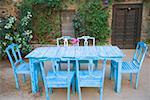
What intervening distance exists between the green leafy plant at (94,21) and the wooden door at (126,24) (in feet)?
1.99

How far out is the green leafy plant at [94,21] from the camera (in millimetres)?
5246

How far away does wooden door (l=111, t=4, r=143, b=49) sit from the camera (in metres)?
5.80

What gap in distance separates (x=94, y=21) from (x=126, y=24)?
1.33m

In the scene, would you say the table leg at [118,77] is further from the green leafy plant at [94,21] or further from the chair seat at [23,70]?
the green leafy plant at [94,21]

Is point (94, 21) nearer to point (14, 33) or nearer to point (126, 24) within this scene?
point (126, 24)

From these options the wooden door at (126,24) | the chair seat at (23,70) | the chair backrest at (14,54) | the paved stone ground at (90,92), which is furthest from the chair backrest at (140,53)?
the wooden door at (126,24)

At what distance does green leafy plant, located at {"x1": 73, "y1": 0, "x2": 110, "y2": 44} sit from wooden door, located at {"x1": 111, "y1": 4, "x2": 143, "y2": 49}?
61 cm

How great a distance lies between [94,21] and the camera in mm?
5207

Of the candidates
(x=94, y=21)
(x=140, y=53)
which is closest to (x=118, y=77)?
(x=140, y=53)

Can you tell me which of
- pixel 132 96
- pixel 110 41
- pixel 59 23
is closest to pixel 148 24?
pixel 110 41

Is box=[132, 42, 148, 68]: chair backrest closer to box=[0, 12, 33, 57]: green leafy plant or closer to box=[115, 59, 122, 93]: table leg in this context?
box=[115, 59, 122, 93]: table leg

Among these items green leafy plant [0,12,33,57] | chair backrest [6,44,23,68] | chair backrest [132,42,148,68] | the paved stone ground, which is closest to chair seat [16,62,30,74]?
chair backrest [6,44,23,68]

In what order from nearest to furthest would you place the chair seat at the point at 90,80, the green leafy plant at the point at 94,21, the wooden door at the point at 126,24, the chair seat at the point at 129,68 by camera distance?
1. the chair seat at the point at 90,80
2. the chair seat at the point at 129,68
3. the green leafy plant at the point at 94,21
4. the wooden door at the point at 126,24

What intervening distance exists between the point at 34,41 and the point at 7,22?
126 cm
